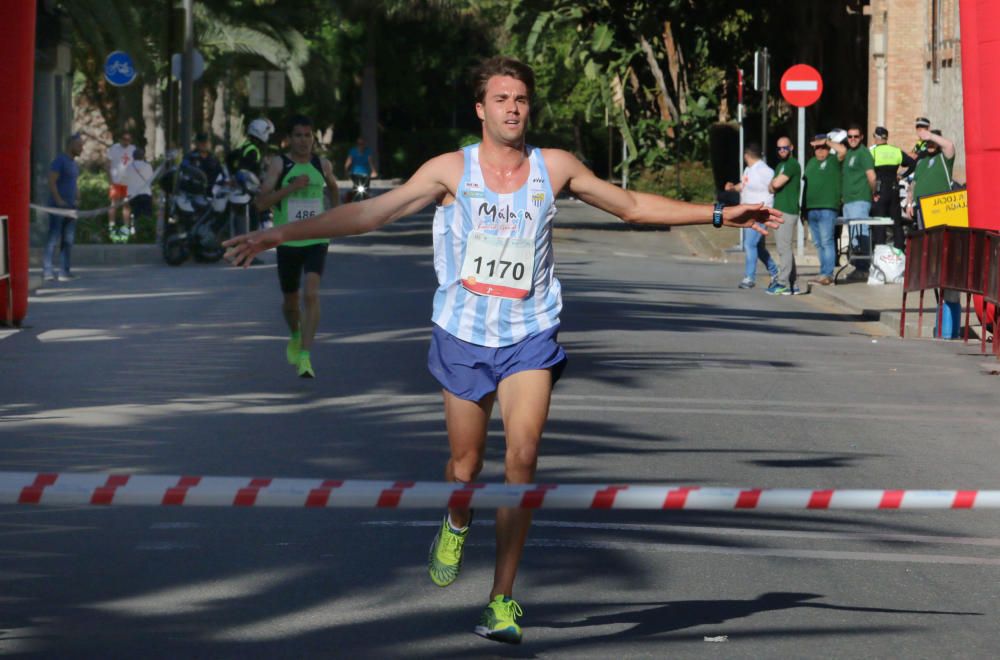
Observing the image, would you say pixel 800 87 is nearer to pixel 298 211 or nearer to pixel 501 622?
pixel 298 211

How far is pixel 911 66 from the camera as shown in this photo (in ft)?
129

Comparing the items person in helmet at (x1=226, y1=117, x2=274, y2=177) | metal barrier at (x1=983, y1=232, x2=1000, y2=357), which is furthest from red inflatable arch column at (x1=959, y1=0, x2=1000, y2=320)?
person in helmet at (x1=226, y1=117, x2=274, y2=177)

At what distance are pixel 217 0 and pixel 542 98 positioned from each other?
33.5 meters

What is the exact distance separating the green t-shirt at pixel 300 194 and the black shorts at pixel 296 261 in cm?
15

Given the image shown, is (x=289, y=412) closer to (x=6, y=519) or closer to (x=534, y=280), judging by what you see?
(x=6, y=519)

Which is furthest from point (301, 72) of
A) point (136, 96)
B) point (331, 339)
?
point (331, 339)

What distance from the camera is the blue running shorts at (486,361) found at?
6.23 m

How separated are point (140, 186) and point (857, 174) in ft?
46.1

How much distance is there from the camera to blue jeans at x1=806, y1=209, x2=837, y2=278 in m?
24.3

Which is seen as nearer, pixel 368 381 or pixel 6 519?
pixel 6 519

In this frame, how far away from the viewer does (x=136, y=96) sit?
60.2 metres

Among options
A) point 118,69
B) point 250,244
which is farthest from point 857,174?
point 250,244

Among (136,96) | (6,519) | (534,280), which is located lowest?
(6,519)

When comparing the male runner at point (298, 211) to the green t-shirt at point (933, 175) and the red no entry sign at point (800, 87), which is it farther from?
the red no entry sign at point (800, 87)
